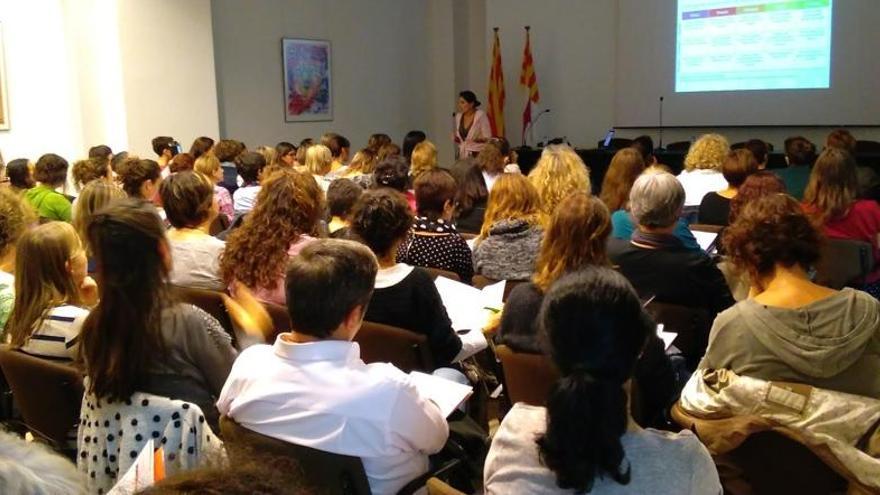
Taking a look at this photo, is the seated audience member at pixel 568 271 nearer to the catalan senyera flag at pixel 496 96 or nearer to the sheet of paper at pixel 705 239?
the sheet of paper at pixel 705 239

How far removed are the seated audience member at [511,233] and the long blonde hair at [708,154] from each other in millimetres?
2229

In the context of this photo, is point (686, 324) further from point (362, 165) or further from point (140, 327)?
point (362, 165)

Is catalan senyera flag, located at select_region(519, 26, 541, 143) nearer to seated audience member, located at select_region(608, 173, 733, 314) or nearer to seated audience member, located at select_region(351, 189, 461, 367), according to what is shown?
seated audience member, located at select_region(608, 173, 733, 314)

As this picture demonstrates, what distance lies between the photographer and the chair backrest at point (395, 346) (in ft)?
8.33

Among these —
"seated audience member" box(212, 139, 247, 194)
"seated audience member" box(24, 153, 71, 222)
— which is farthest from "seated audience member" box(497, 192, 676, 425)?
"seated audience member" box(212, 139, 247, 194)

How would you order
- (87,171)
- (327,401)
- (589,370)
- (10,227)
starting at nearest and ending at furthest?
(589,370) < (327,401) < (10,227) < (87,171)

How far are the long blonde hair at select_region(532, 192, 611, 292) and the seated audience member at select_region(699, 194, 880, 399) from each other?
492 mm

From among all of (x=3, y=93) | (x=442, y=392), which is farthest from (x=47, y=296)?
(x=3, y=93)

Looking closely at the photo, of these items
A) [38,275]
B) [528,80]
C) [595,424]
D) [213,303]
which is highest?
[528,80]

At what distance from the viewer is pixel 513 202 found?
376 cm

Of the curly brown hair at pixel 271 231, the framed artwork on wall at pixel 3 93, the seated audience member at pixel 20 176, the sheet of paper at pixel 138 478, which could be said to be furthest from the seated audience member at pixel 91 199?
the framed artwork on wall at pixel 3 93

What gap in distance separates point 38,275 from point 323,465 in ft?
3.65

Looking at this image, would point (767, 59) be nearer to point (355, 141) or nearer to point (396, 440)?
point (355, 141)

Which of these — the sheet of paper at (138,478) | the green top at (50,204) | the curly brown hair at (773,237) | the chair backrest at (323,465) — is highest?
the curly brown hair at (773,237)
